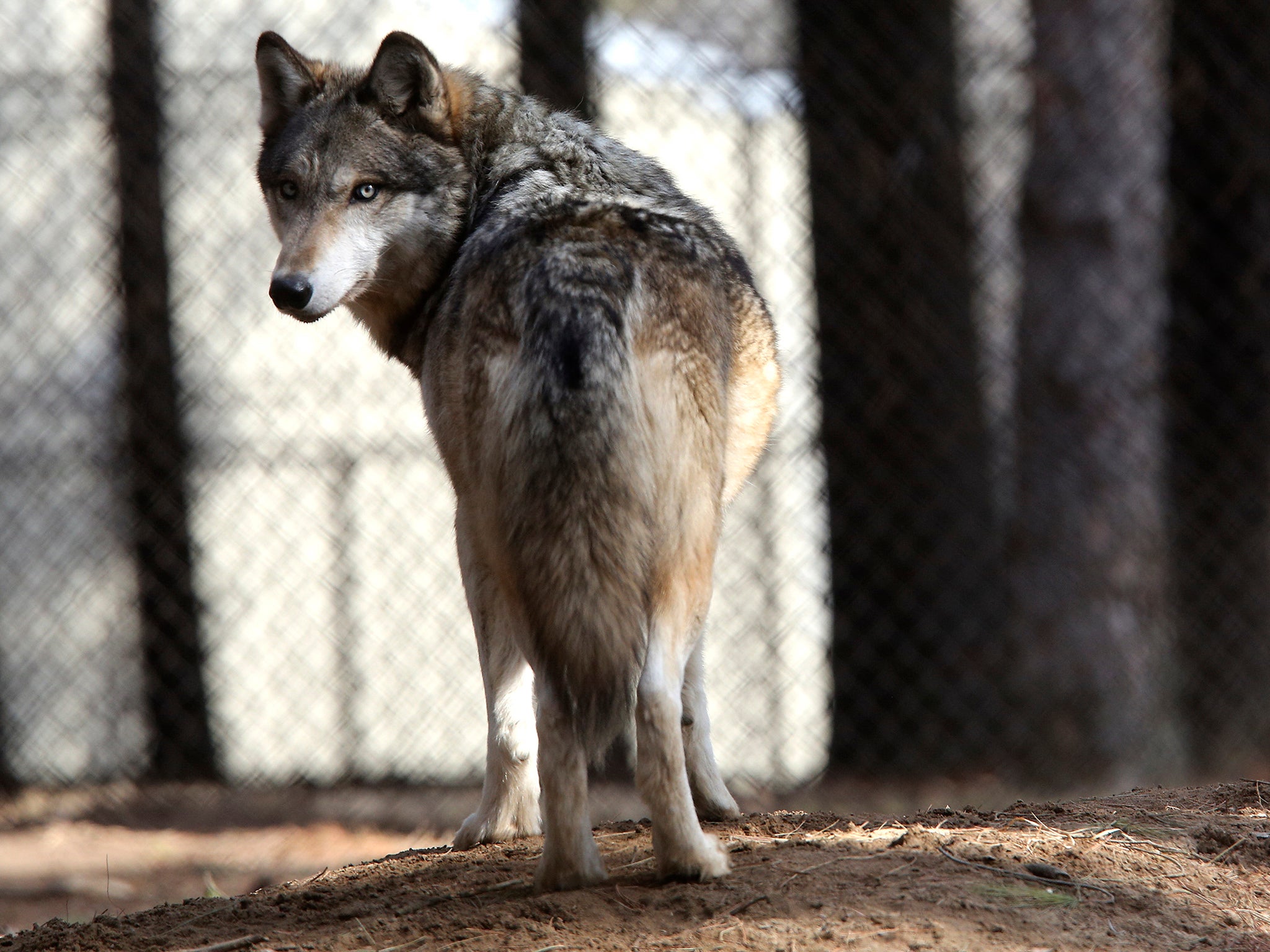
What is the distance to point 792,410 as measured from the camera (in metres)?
6.12

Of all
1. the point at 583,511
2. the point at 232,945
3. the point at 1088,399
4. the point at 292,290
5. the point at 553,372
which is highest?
the point at 1088,399

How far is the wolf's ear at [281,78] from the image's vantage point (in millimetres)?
3105

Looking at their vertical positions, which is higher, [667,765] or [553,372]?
[553,372]

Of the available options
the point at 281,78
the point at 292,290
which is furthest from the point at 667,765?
the point at 281,78

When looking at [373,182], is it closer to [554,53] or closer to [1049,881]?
[1049,881]

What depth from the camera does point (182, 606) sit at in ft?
22.7

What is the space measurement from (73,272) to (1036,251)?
520 cm

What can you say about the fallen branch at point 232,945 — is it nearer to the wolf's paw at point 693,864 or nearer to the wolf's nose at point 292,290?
the wolf's paw at point 693,864

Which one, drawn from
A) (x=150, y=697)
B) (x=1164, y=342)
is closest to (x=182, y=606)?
(x=150, y=697)

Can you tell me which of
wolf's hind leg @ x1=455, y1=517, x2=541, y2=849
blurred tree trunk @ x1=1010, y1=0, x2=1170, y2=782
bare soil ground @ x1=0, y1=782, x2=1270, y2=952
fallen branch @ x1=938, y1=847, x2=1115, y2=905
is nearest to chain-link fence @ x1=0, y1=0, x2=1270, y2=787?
blurred tree trunk @ x1=1010, y1=0, x2=1170, y2=782

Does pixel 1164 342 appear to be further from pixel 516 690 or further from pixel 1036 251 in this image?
pixel 516 690

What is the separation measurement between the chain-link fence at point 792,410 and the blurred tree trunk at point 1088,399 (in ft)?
0.06

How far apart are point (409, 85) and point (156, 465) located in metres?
4.53

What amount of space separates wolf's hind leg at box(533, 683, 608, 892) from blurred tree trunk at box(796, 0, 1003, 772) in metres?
4.01
